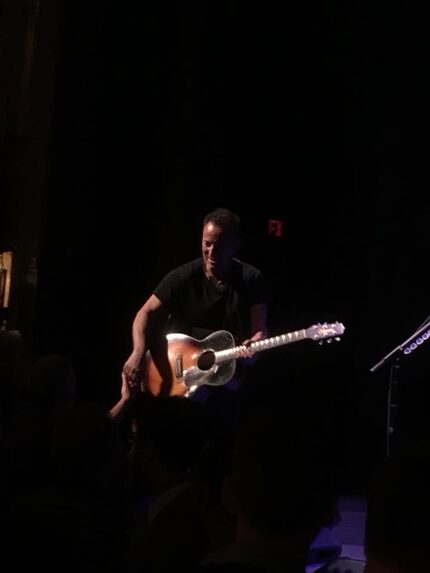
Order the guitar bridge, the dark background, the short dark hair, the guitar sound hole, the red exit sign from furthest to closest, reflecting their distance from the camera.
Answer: the red exit sign → the dark background → the guitar bridge → the guitar sound hole → the short dark hair

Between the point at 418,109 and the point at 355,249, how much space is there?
1.15 meters

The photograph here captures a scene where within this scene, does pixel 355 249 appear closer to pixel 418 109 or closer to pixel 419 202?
pixel 419 202

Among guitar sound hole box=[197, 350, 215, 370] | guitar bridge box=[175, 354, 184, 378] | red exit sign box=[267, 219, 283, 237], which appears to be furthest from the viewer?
red exit sign box=[267, 219, 283, 237]

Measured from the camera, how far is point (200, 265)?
4.64 metres

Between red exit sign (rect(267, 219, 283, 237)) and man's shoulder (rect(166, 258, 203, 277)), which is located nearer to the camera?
man's shoulder (rect(166, 258, 203, 277))

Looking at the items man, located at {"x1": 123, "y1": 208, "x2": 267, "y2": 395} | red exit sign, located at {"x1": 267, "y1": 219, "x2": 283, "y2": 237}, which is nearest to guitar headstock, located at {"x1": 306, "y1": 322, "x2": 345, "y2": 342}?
man, located at {"x1": 123, "y1": 208, "x2": 267, "y2": 395}

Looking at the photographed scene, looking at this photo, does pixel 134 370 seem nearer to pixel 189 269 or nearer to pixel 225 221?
pixel 189 269

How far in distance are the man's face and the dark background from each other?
3.64 ft

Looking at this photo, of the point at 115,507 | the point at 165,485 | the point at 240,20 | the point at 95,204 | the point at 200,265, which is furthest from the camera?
the point at 240,20

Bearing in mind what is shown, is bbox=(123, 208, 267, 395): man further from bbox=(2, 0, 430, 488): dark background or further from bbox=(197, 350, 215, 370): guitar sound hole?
bbox=(2, 0, 430, 488): dark background

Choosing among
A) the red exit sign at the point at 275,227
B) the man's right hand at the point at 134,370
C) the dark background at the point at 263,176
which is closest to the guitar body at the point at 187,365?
the man's right hand at the point at 134,370

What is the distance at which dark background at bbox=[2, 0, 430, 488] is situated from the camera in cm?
541

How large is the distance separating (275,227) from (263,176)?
0.39 m

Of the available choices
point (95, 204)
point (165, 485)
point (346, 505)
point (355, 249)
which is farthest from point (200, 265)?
point (165, 485)
